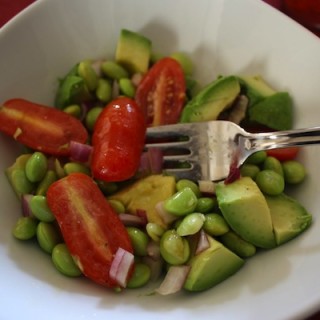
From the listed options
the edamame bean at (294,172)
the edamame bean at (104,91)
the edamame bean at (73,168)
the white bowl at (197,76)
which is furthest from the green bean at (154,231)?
the edamame bean at (104,91)

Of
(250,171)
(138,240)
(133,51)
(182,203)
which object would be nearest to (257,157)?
(250,171)

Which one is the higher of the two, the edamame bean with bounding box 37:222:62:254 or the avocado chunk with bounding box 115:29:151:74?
the avocado chunk with bounding box 115:29:151:74

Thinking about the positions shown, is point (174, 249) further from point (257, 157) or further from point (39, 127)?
point (39, 127)

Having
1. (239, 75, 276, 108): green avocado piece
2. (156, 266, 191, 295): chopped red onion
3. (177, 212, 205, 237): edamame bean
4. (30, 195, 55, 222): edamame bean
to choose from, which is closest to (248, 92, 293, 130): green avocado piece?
(239, 75, 276, 108): green avocado piece

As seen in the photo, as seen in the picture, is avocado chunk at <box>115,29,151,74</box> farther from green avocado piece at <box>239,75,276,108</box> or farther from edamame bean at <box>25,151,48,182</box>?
edamame bean at <box>25,151,48,182</box>

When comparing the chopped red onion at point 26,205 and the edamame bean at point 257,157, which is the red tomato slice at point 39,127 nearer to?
the chopped red onion at point 26,205

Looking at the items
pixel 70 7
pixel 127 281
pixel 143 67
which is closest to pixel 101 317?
pixel 127 281
